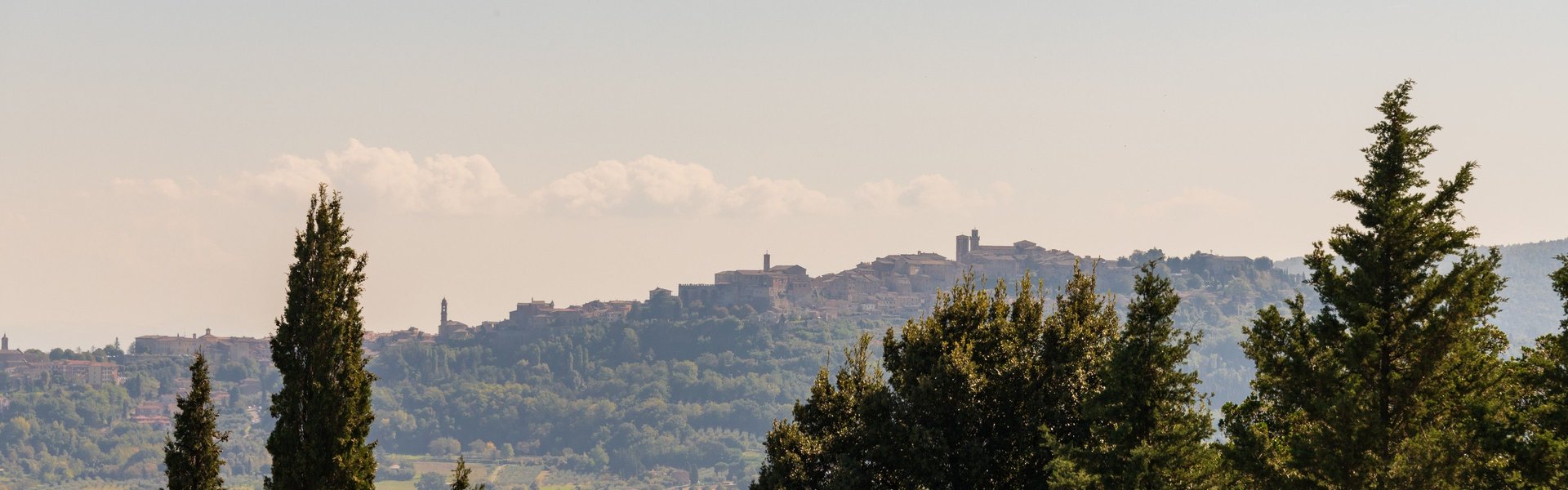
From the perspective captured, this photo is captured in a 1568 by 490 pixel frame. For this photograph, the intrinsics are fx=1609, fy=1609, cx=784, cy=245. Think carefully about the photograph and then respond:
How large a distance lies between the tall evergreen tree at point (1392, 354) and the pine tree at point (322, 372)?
498 inches

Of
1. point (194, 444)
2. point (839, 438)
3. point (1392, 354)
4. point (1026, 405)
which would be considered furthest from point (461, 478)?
point (1392, 354)

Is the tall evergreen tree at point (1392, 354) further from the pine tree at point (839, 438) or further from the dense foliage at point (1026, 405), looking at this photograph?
the pine tree at point (839, 438)

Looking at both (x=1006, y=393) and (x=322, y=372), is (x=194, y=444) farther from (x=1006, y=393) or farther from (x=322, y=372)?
(x=1006, y=393)

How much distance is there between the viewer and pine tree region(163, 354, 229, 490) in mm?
24844

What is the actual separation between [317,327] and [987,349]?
1096cm

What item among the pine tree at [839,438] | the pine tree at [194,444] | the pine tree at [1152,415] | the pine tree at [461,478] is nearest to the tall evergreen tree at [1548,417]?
the pine tree at [1152,415]

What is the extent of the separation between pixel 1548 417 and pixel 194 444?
19658 mm

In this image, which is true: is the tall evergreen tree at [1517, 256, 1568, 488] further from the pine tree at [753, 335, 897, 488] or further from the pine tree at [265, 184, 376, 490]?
the pine tree at [265, 184, 376, 490]

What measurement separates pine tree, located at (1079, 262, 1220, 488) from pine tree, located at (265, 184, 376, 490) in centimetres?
1047

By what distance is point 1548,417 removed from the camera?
840 inches

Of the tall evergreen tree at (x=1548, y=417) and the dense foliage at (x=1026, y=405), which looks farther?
the dense foliage at (x=1026, y=405)

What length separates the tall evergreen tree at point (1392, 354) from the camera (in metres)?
21.0

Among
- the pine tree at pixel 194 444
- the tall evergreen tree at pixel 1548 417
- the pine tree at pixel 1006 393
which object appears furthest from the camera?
the pine tree at pixel 1006 393

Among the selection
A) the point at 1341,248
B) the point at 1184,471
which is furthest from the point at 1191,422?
the point at 1341,248
